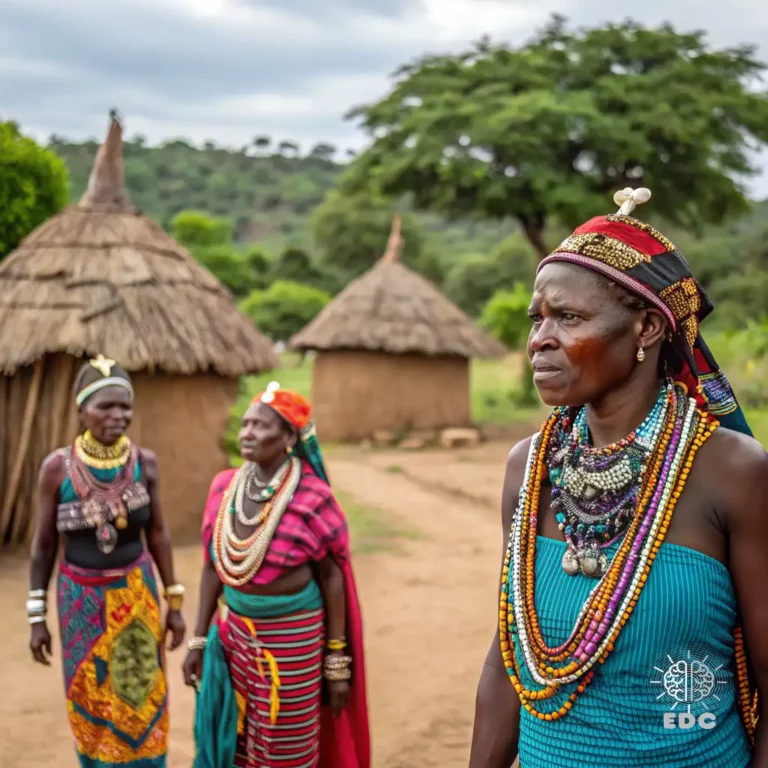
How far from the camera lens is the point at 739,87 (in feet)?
49.8

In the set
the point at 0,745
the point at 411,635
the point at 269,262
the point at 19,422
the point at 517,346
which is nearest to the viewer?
the point at 0,745

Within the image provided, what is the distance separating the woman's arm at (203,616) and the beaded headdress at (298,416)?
0.56 m

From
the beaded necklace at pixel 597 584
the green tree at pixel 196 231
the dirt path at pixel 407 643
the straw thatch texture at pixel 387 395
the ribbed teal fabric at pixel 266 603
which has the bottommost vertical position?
the dirt path at pixel 407 643

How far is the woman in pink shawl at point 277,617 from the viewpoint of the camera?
10.2ft

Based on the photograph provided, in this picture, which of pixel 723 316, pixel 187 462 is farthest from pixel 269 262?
pixel 187 462

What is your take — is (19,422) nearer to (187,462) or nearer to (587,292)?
(187,462)

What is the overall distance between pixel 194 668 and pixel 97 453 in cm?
95

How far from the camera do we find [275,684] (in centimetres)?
313

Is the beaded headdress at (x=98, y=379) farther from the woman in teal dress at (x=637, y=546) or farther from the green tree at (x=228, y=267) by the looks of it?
the green tree at (x=228, y=267)

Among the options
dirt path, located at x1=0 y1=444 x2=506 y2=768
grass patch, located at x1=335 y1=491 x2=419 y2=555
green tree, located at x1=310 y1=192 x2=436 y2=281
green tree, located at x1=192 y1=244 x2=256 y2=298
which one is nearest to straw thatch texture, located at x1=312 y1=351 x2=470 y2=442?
dirt path, located at x1=0 y1=444 x2=506 y2=768

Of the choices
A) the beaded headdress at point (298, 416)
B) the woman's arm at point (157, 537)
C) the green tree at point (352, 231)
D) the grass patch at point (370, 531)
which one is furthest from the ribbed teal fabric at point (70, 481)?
Answer: the green tree at point (352, 231)

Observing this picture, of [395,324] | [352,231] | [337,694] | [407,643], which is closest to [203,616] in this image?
[337,694]

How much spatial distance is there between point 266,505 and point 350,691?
0.83 metres

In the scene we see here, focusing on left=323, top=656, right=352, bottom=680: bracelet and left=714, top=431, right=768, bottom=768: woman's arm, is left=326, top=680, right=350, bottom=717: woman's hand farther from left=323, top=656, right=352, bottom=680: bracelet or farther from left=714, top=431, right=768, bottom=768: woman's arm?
left=714, top=431, right=768, bottom=768: woman's arm
